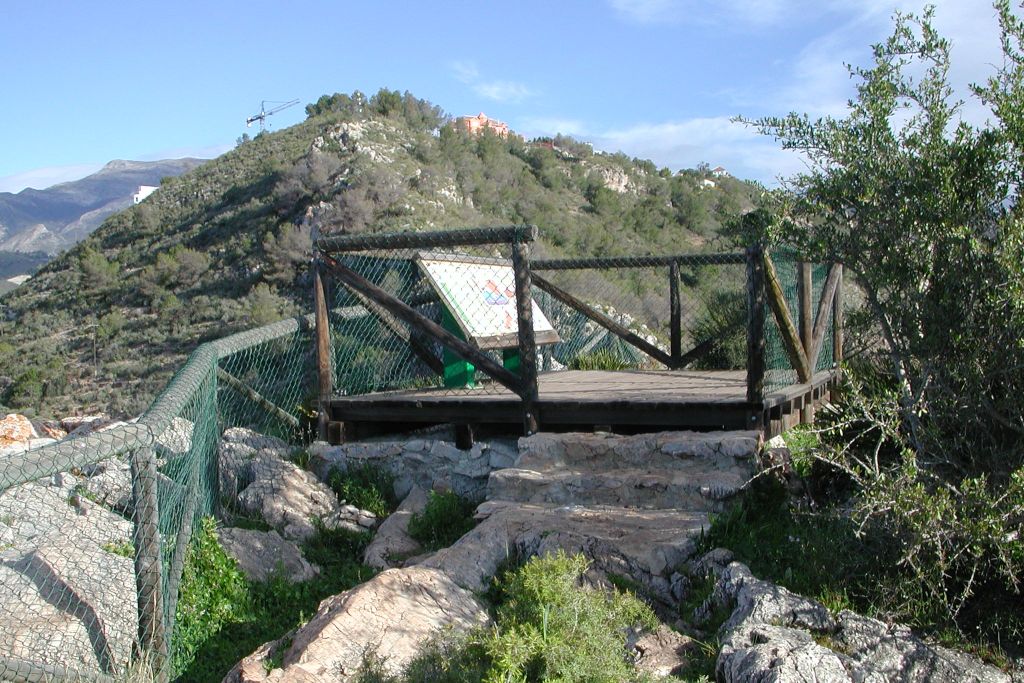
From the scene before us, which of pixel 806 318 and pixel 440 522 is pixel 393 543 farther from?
pixel 806 318

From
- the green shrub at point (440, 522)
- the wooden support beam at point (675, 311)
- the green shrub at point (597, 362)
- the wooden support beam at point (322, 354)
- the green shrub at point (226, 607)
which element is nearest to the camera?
the green shrub at point (226, 607)

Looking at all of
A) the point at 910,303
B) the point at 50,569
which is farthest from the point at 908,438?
the point at 50,569

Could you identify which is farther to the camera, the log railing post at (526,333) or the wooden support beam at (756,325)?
the log railing post at (526,333)

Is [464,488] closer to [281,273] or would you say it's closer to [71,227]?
[281,273]

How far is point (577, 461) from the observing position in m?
6.30

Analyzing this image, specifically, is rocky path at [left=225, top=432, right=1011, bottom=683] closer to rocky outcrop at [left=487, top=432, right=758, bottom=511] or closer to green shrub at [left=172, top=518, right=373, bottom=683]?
rocky outcrop at [left=487, top=432, right=758, bottom=511]

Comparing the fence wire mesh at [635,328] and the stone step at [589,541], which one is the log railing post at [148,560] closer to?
the stone step at [589,541]

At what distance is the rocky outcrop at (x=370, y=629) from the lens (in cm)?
364

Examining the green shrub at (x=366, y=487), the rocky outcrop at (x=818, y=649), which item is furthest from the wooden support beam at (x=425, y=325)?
the rocky outcrop at (x=818, y=649)

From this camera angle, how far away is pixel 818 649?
360cm

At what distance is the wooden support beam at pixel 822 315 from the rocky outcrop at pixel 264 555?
14.9 ft

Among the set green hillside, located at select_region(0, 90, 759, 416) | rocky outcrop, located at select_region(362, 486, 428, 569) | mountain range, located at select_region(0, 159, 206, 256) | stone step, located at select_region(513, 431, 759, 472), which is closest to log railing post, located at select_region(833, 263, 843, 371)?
stone step, located at select_region(513, 431, 759, 472)

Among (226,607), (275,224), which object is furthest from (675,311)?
(275,224)

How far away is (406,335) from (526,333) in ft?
6.34
